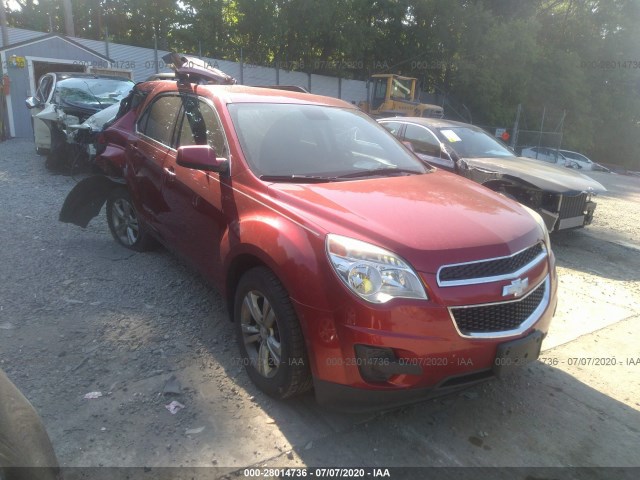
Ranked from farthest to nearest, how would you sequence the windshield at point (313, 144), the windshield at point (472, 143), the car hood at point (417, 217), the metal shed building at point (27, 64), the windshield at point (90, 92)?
1. the metal shed building at point (27, 64)
2. the windshield at point (90, 92)
3. the windshield at point (472, 143)
4. the windshield at point (313, 144)
5. the car hood at point (417, 217)

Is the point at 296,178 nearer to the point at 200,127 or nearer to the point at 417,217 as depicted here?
the point at 417,217

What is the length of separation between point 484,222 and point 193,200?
6.61 ft

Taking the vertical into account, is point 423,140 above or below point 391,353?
above

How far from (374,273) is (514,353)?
2.76 ft

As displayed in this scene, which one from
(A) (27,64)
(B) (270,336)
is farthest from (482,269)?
(A) (27,64)

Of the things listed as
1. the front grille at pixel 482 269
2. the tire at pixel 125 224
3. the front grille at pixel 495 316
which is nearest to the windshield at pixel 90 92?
the tire at pixel 125 224

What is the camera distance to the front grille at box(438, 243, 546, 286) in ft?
7.61

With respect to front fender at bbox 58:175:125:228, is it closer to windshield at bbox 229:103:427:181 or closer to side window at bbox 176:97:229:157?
side window at bbox 176:97:229:157

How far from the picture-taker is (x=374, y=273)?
7.52 feet

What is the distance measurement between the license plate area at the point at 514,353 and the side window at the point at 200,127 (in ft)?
6.80

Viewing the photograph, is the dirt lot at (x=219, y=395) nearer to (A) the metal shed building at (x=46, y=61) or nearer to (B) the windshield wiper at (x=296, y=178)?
(B) the windshield wiper at (x=296, y=178)

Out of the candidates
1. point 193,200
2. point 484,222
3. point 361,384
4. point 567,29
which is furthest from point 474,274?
point 567,29

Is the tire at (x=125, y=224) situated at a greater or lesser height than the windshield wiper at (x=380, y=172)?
lesser

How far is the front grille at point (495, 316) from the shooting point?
2.32 metres
